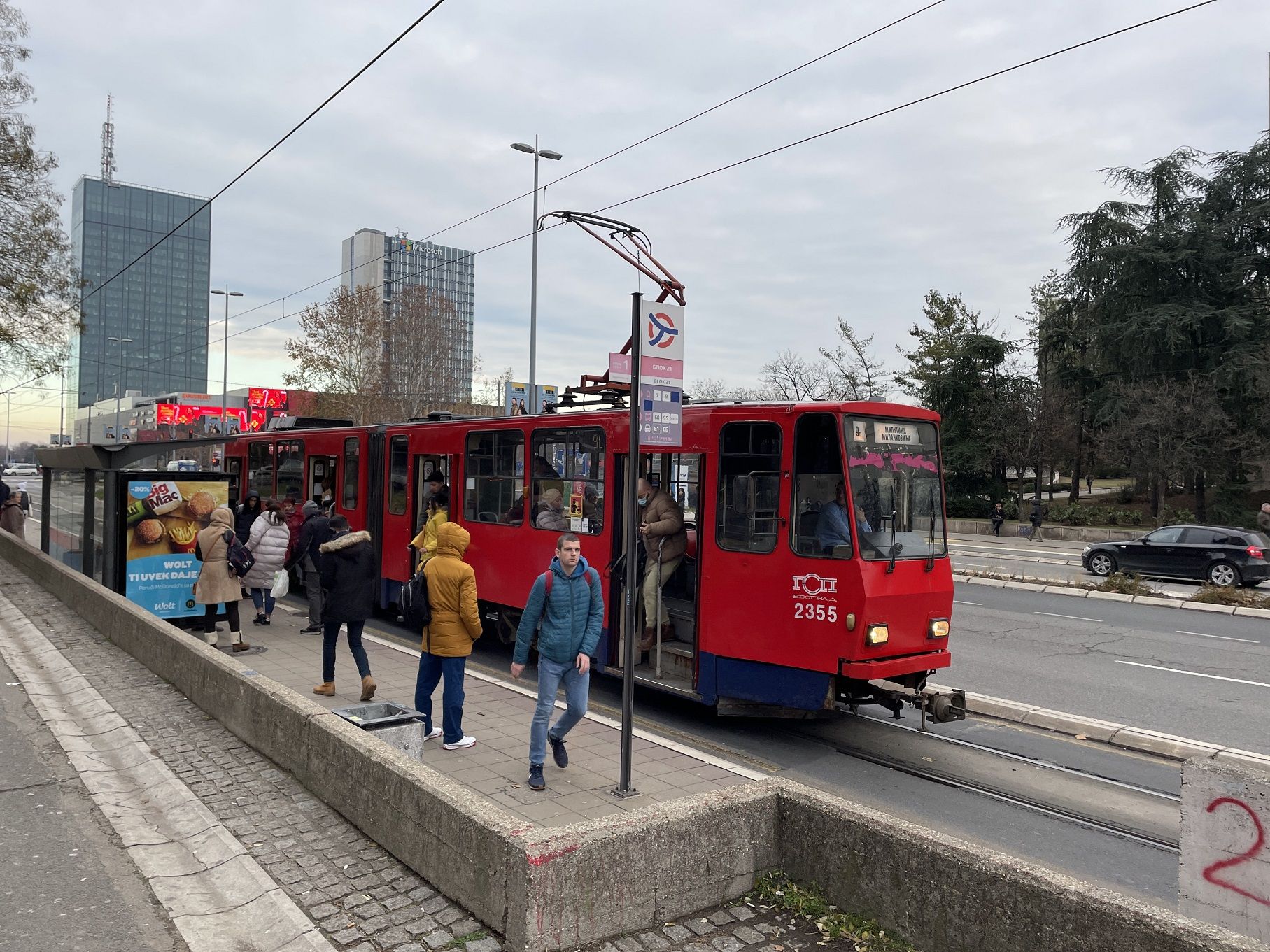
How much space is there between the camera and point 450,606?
6863mm

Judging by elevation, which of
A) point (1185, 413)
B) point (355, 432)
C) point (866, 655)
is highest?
point (1185, 413)

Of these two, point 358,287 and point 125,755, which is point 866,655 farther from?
point 358,287

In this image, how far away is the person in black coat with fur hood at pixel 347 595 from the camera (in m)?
8.29

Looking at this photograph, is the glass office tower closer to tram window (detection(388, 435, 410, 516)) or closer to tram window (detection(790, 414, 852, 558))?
tram window (detection(388, 435, 410, 516))

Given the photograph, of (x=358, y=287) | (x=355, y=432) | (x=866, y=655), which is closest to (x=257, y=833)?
(x=866, y=655)

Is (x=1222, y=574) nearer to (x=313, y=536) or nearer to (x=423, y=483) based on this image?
(x=423, y=483)

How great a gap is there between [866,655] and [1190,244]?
138 ft

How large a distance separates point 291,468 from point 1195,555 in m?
19.6

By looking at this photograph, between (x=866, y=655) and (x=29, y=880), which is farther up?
(x=866, y=655)

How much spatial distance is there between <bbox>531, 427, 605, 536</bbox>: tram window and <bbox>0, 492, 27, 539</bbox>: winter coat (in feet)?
60.5

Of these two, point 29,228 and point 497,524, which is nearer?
point 497,524

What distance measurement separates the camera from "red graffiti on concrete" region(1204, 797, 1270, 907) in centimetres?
333

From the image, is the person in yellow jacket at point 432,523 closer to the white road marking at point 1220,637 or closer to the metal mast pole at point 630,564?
the metal mast pole at point 630,564

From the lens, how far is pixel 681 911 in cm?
401
